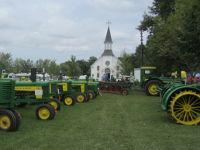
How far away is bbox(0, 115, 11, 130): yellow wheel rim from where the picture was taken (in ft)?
21.6

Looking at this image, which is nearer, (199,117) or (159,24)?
(199,117)

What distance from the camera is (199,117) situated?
7.53m

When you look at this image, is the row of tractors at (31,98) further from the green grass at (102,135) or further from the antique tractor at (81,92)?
the green grass at (102,135)

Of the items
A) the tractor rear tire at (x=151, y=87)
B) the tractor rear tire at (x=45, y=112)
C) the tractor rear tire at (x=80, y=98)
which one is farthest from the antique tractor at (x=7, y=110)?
the tractor rear tire at (x=151, y=87)

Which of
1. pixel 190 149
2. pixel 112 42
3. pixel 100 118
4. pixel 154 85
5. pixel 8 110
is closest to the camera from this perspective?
pixel 190 149

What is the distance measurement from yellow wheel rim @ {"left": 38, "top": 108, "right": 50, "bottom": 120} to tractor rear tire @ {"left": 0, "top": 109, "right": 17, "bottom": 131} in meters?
1.85

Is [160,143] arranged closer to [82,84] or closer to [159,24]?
[82,84]

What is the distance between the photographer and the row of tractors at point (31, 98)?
6.61 m

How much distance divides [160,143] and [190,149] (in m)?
0.64

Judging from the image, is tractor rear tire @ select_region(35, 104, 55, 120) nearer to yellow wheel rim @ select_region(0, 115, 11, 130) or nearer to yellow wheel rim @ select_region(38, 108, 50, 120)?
yellow wheel rim @ select_region(38, 108, 50, 120)

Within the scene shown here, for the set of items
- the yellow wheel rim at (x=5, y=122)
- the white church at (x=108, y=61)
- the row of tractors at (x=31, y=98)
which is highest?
the white church at (x=108, y=61)

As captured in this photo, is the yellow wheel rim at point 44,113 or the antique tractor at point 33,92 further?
the antique tractor at point 33,92

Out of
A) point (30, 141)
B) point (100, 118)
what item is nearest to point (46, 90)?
point (100, 118)

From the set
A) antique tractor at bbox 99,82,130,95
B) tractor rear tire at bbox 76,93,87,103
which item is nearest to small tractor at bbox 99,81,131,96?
antique tractor at bbox 99,82,130,95
